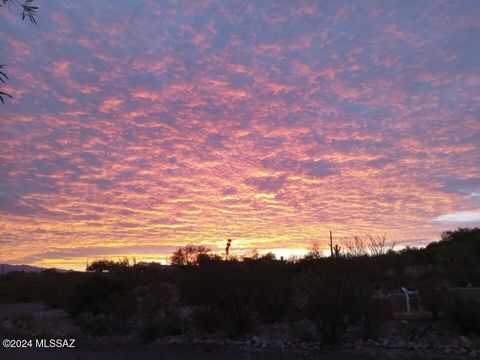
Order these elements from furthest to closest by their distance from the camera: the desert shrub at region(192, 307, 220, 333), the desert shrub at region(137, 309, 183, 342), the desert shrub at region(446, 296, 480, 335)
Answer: the desert shrub at region(192, 307, 220, 333) → the desert shrub at region(137, 309, 183, 342) → the desert shrub at region(446, 296, 480, 335)

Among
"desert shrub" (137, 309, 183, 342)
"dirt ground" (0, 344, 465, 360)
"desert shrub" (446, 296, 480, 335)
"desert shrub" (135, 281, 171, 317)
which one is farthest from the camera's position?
"desert shrub" (135, 281, 171, 317)

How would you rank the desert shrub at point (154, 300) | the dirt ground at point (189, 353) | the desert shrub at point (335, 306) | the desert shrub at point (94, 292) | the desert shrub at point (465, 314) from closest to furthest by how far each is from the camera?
1. the dirt ground at point (189, 353)
2. the desert shrub at point (335, 306)
3. the desert shrub at point (465, 314)
4. the desert shrub at point (154, 300)
5. the desert shrub at point (94, 292)

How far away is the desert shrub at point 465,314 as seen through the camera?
15.0 m

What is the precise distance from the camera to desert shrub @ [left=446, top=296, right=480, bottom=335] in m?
15.0

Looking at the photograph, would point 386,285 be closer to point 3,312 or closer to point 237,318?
point 237,318

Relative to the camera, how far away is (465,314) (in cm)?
1520

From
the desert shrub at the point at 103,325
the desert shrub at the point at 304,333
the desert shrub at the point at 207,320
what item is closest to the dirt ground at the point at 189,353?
the desert shrub at the point at 304,333

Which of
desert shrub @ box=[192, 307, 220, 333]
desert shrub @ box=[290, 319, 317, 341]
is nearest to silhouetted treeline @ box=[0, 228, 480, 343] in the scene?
desert shrub @ box=[192, 307, 220, 333]

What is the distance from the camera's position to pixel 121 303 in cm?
2081

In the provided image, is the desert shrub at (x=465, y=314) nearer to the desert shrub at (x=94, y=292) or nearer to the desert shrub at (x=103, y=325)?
the desert shrub at (x=103, y=325)

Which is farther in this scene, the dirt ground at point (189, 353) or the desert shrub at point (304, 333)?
the desert shrub at point (304, 333)

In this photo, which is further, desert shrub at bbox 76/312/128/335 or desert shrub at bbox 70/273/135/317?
desert shrub at bbox 70/273/135/317

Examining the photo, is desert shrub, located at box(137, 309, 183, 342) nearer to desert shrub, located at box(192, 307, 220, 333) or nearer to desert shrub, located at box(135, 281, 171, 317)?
desert shrub, located at box(192, 307, 220, 333)

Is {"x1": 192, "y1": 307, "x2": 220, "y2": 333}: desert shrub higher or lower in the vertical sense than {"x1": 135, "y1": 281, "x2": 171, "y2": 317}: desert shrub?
lower
